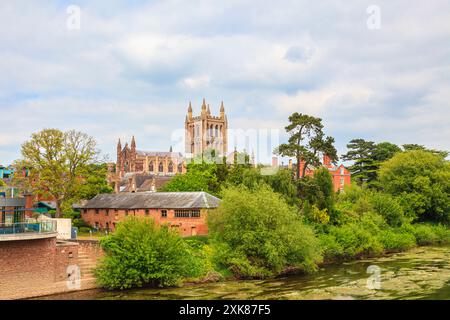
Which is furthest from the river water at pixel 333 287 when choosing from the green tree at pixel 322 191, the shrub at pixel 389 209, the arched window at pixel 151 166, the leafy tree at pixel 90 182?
the arched window at pixel 151 166

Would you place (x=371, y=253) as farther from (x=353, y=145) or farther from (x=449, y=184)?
(x=353, y=145)

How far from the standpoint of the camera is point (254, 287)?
30.2m

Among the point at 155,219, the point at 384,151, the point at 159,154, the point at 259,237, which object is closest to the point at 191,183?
the point at 155,219

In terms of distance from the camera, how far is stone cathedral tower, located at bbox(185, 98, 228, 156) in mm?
131875

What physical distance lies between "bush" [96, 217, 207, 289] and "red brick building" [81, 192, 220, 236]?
6959mm

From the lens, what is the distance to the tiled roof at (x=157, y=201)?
1764 inches

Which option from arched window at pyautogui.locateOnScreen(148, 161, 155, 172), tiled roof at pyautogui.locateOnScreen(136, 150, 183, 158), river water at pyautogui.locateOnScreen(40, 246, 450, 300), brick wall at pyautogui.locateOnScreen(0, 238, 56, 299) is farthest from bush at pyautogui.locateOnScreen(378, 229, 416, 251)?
tiled roof at pyautogui.locateOnScreen(136, 150, 183, 158)

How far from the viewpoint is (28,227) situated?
28.6 m

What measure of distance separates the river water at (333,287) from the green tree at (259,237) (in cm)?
122

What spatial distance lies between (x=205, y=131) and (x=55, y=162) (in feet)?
278

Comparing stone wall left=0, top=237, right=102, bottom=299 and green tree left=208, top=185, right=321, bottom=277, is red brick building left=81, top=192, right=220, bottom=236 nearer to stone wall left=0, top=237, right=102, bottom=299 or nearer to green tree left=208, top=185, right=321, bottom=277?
green tree left=208, top=185, right=321, bottom=277

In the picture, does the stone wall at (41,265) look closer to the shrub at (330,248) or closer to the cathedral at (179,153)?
the shrub at (330,248)
